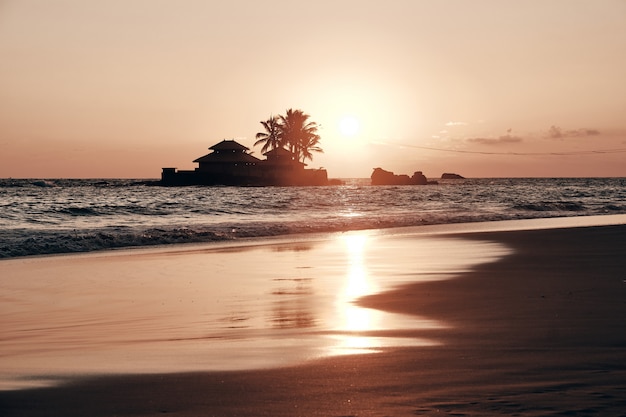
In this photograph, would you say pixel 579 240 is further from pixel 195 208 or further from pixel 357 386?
pixel 195 208

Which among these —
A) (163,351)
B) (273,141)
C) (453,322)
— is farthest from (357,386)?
(273,141)

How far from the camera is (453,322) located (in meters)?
8.56

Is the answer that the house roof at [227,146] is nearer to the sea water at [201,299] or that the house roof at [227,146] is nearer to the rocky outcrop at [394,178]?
the rocky outcrop at [394,178]

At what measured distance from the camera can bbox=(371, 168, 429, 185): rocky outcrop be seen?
120 meters

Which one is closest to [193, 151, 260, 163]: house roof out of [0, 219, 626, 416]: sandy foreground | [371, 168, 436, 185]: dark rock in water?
[371, 168, 436, 185]: dark rock in water

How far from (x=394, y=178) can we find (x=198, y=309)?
112 m

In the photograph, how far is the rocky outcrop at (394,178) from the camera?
395ft

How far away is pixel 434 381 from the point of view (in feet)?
19.0

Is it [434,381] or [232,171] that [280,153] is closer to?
[232,171]

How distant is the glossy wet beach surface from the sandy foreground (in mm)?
397

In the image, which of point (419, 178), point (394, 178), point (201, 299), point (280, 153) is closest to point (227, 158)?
point (280, 153)

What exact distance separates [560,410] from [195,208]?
39445mm

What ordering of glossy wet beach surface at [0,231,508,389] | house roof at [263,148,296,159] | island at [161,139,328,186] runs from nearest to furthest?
glossy wet beach surface at [0,231,508,389] < island at [161,139,328,186] < house roof at [263,148,296,159]

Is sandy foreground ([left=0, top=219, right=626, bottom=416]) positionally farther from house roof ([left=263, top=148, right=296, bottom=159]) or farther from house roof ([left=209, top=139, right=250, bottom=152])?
house roof ([left=263, top=148, right=296, bottom=159])
